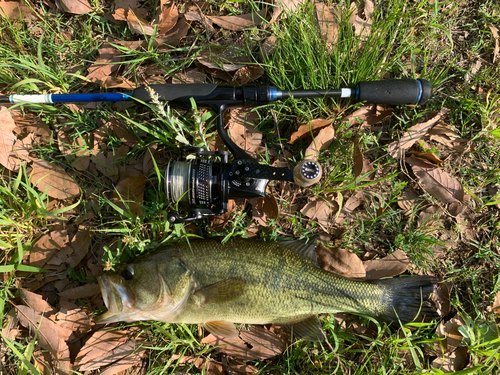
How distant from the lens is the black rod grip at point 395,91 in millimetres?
3242

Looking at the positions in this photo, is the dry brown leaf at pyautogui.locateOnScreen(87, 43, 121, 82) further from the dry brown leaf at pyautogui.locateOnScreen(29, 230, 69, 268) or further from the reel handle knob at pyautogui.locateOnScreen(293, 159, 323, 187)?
the reel handle knob at pyautogui.locateOnScreen(293, 159, 323, 187)

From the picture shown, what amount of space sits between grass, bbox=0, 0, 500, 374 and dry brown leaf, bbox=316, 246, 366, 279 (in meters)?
0.16

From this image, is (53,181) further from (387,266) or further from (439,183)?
(439,183)

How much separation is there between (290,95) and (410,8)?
5.93ft

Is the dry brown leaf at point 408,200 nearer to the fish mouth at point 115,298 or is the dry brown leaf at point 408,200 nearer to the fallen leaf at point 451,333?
the fallen leaf at point 451,333

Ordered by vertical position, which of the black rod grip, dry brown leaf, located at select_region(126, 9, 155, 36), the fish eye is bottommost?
the fish eye

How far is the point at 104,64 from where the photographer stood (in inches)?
144

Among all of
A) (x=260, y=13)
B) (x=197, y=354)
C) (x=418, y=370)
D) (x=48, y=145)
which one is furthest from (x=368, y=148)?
(x=48, y=145)

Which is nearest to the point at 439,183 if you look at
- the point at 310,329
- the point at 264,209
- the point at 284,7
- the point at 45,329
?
the point at 264,209

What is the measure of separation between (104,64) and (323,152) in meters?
2.62

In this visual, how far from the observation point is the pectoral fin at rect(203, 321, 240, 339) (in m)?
3.10

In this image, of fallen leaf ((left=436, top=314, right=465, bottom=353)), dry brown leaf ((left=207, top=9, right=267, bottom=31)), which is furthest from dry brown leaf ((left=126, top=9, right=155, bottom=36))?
fallen leaf ((left=436, top=314, right=465, bottom=353))

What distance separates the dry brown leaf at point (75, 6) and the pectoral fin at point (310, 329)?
4.10 meters

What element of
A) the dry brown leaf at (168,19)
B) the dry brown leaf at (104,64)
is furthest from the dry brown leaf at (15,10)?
the dry brown leaf at (168,19)
